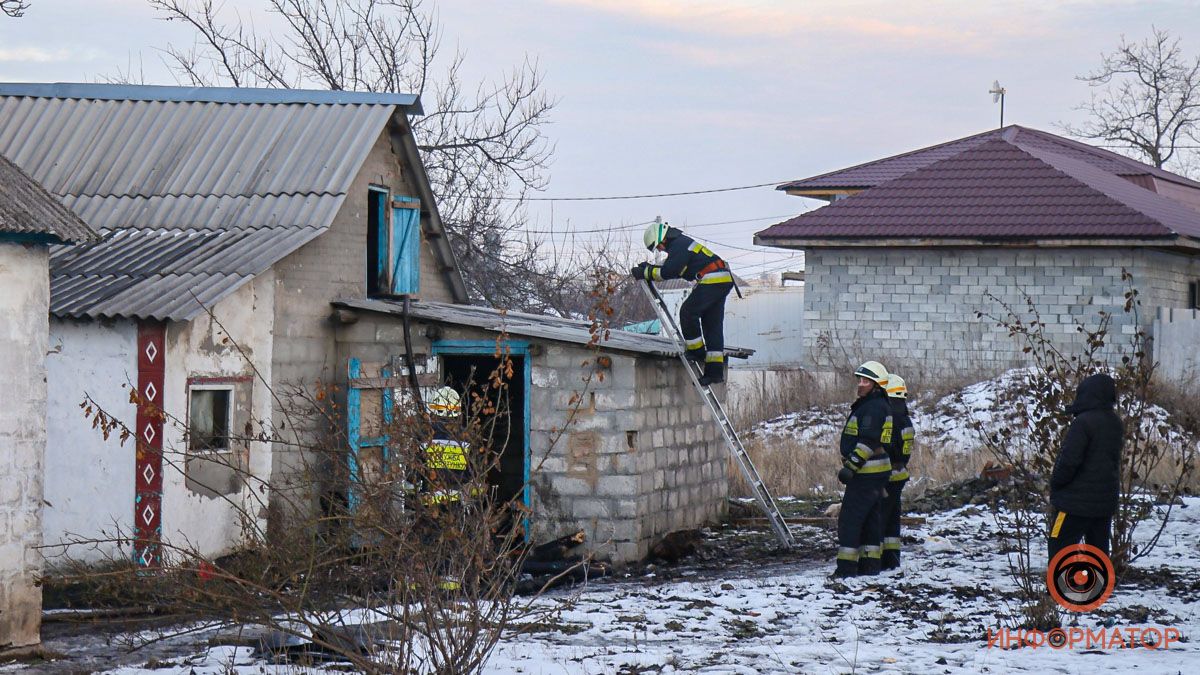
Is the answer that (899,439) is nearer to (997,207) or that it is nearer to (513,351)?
(513,351)

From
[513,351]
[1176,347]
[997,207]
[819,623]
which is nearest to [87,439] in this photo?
[513,351]

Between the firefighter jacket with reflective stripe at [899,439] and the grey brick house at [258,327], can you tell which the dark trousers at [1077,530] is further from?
the grey brick house at [258,327]

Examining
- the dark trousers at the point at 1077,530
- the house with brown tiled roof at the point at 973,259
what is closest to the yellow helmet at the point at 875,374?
the dark trousers at the point at 1077,530

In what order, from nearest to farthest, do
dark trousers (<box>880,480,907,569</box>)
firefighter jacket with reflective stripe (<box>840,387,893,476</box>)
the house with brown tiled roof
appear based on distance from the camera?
firefighter jacket with reflective stripe (<box>840,387,893,476</box>), dark trousers (<box>880,480,907,569</box>), the house with brown tiled roof

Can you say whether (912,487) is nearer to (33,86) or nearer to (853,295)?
(853,295)

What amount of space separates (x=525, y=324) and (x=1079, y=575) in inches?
230

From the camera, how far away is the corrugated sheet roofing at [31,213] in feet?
26.4

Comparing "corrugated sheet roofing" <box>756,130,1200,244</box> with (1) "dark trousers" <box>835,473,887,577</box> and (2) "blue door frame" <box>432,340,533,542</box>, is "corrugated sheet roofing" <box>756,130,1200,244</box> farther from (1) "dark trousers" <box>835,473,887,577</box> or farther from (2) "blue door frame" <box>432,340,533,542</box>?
(1) "dark trousers" <box>835,473,887,577</box>

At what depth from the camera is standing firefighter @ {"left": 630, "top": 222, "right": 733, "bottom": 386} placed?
13.0m

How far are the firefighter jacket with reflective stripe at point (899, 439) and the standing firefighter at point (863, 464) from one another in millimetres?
514

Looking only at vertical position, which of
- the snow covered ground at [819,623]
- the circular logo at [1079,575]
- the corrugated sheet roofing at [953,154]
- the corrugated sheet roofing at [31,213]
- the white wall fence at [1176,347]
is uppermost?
the corrugated sheet roofing at [953,154]

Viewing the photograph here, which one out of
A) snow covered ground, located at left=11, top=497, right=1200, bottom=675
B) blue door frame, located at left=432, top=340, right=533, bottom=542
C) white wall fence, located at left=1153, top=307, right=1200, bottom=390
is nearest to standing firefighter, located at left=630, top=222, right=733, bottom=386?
blue door frame, located at left=432, top=340, right=533, bottom=542

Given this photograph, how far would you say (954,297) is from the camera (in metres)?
22.9

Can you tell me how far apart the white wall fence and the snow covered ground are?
9985 millimetres
